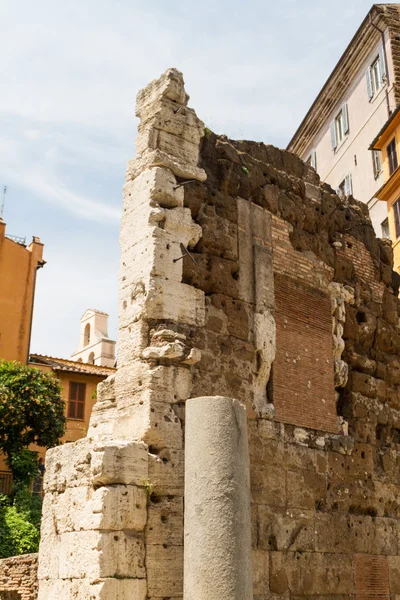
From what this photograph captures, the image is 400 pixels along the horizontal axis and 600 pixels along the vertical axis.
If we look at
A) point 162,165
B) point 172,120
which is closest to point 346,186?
point 172,120

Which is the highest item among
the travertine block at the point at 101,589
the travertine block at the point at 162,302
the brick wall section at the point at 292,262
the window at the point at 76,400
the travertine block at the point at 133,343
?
the window at the point at 76,400

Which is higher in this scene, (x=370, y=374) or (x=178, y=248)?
(x=178, y=248)

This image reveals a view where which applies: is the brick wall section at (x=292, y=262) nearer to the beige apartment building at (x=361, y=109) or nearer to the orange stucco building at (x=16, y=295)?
the beige apartment building at (x=361, y=109)

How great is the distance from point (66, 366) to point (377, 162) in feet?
46.5

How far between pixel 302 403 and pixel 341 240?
9.15 feet

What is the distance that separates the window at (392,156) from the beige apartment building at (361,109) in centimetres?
113

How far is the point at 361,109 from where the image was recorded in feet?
88.7

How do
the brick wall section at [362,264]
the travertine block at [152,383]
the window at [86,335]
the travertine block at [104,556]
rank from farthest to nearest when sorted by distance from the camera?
the window at [86,335] → the brick wall section at [362,264] → the travertine block at [152,383] → the travertine block at [104,556]

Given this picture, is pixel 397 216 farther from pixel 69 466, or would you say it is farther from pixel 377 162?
pixel 69 466

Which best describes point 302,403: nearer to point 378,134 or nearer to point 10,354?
point 378,134

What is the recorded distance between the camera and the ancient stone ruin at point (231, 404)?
258 inches

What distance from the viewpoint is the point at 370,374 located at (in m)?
10.3

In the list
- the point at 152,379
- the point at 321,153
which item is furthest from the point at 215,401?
the point at 321,153

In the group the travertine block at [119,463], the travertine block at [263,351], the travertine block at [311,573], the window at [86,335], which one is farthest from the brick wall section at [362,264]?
the window at [86,335]
